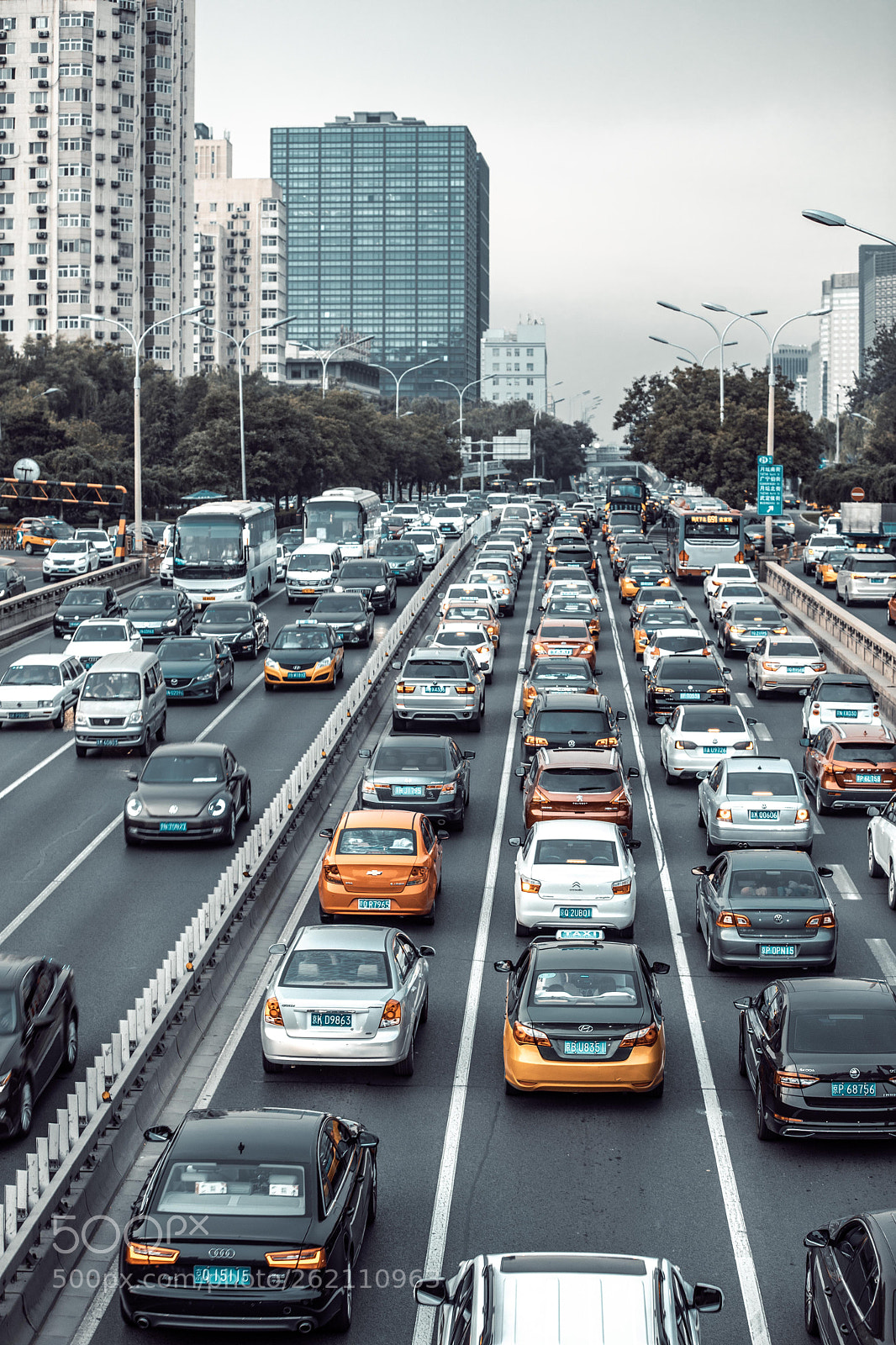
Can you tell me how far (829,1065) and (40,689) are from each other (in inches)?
942

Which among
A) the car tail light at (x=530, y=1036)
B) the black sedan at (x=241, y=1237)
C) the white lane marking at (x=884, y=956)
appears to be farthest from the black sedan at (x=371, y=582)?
the black sedan at (x=241, y=1237)

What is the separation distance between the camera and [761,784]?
23.1 m

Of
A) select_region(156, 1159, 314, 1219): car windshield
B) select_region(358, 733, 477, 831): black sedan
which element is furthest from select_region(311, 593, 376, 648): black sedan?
select_region(156, 1159, 314, 1219): car windshield

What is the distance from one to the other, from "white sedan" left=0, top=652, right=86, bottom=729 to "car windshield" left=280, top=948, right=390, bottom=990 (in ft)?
64.3

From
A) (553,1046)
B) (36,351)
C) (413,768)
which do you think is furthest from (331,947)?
(36,351)

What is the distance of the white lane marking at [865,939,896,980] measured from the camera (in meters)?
18.4

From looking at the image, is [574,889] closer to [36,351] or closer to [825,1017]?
[825,1017]

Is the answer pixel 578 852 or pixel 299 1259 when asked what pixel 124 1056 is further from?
pixel 578 852

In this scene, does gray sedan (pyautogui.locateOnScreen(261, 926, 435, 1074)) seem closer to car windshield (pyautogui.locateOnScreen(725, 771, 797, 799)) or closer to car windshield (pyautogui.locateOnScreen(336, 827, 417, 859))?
car windshield (pyautogui.locateOnScreen(336, 827, 417, 859))

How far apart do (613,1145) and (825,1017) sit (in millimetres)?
2117

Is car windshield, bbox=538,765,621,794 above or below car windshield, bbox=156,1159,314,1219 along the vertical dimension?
above

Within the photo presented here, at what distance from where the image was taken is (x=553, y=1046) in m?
14.0

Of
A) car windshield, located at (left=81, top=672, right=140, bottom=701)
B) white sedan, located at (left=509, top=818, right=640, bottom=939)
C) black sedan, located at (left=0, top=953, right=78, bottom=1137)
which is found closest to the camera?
black sedan, located at (left=0, top=953, right=78, bottom=1137)

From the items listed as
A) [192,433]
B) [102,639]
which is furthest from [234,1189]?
[192,433]
